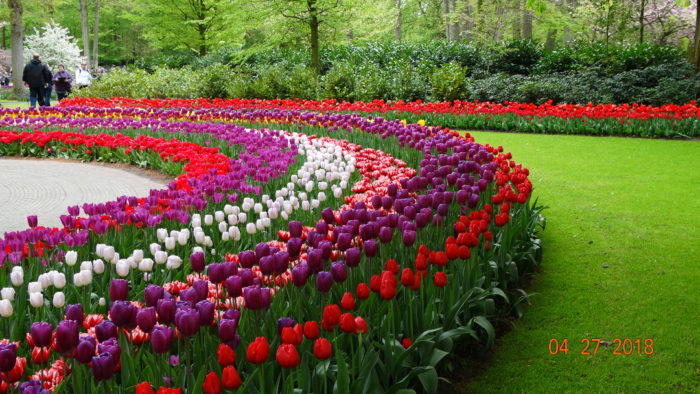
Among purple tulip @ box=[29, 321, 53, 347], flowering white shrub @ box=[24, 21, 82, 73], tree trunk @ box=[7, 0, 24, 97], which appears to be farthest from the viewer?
flowering white shrub @ box=[24, 21, 82, 73]

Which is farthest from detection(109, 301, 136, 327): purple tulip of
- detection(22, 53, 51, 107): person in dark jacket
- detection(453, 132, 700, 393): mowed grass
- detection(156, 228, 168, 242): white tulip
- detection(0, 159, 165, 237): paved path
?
detection(22, 53, 51, 107): person in dark jacket

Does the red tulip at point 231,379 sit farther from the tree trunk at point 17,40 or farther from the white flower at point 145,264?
the tree trunk at point 17,40

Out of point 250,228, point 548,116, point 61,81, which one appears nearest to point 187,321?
point 250,228

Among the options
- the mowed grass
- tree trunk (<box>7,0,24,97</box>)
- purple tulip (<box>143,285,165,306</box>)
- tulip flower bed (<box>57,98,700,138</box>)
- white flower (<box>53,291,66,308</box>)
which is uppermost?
tree trunk (<box>7,0,24,97</box>)

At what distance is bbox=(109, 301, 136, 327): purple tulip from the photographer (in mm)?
1928

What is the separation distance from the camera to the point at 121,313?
193 centimetres

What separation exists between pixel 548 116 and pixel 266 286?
10.4m

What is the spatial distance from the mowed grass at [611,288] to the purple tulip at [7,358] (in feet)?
6.12

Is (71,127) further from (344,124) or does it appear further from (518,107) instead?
(518,107)

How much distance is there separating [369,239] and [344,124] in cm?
577

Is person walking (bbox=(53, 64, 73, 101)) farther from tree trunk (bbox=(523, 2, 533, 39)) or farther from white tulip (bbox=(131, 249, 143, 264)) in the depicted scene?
white tulip (bbox=(131, 249, 143, 264))

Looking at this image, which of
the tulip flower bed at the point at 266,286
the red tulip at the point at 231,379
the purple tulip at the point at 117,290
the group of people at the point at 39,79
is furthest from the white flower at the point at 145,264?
the group of people at the point at 39,79

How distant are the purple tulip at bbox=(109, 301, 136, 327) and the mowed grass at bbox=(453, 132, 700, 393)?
156cm

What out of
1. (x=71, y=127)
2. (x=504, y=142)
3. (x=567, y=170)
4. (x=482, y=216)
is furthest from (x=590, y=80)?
(x=482, y=216)
